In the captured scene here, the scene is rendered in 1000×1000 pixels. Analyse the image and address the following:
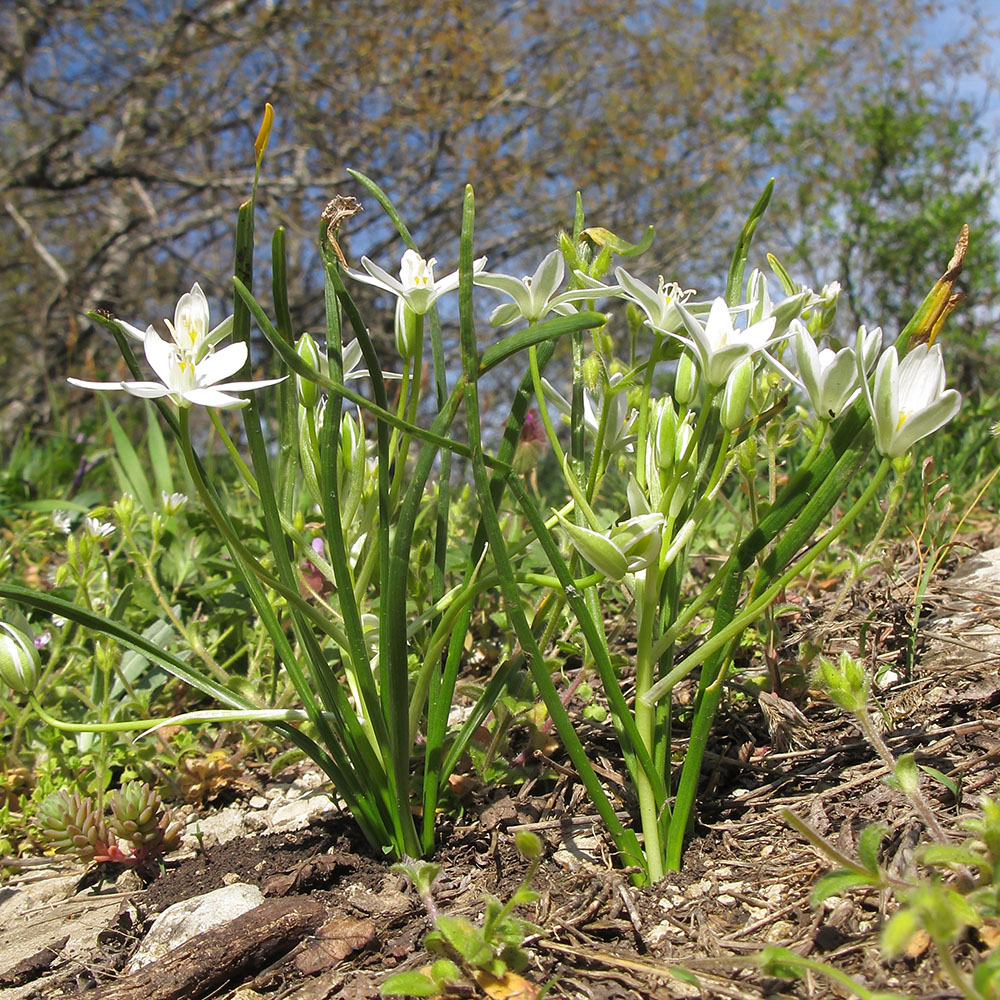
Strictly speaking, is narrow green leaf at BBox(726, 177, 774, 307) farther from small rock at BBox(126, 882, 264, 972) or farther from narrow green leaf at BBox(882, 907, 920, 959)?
small rock at BBox(126, 882, 264, 972)

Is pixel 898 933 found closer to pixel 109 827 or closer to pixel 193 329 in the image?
pixel 193 329

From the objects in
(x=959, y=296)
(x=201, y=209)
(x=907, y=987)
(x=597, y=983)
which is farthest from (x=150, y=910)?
(x=201, y=209)

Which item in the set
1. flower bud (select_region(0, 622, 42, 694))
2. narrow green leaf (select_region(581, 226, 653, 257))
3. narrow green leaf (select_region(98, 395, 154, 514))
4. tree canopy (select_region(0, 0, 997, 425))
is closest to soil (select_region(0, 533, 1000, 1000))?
flower bud (select_region(0, 622, 42, 694))

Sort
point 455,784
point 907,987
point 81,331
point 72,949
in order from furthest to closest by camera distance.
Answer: point 81,331
point 455,784
point 72,949
point 907,987

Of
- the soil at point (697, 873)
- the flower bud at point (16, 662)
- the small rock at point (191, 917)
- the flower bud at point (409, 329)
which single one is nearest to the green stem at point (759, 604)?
the soil at point (697, 873)

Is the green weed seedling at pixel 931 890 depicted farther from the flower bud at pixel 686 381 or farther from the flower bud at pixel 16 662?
the flower bud at pixel 16 662

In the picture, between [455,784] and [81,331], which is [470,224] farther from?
[81,331]

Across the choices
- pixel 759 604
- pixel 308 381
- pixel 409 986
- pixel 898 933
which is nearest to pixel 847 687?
pixel 759 604
